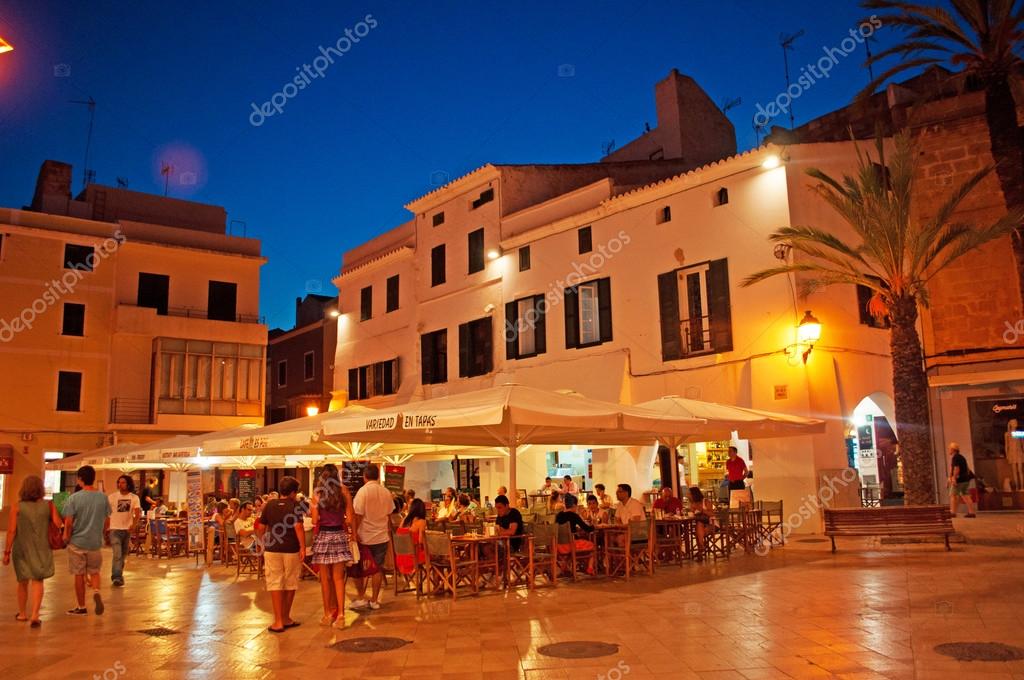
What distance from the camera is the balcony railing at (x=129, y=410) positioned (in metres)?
29.5

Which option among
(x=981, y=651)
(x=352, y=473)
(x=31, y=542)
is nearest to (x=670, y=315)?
(x=352, y=473)

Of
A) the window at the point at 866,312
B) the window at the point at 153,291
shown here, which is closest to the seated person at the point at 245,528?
the window at the point at 866,312

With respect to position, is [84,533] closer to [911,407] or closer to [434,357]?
[911,407]

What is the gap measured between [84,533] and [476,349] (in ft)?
52.3

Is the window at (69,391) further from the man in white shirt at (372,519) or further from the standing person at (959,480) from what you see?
the standing person at (959,480)

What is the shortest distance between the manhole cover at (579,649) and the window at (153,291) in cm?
2744

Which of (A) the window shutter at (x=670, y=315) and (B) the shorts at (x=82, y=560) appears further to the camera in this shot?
(A) the window shutter at (x=670, y=315)

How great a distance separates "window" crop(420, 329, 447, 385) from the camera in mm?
26359

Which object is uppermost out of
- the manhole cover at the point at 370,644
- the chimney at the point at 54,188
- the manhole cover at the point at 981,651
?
the chimney at the point at 54,188

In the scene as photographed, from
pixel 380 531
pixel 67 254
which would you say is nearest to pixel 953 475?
pixel 380 531

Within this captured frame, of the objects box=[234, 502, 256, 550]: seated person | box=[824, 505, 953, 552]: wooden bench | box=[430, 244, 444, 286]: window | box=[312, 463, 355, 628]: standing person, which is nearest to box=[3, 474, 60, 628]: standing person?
box=[312, 463, 355, 628]: standing person

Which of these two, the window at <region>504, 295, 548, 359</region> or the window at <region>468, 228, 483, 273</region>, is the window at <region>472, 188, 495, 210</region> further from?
the window at <region>504, 295, 548, 359</region>

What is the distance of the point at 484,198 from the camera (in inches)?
1003

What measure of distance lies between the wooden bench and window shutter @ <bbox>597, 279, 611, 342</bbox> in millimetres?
8786
